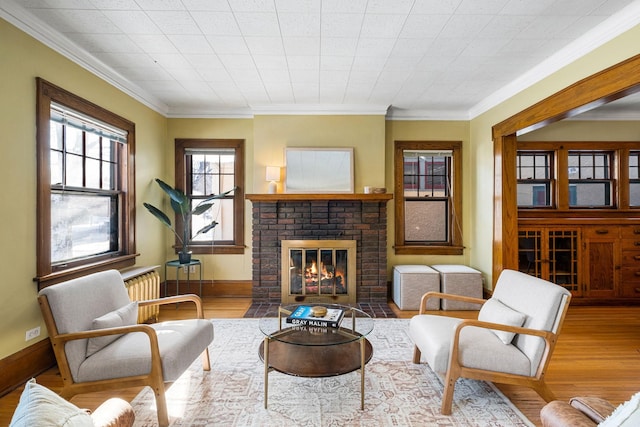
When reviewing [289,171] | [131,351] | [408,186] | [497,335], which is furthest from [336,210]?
[131,351]

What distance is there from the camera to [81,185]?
3.21 m

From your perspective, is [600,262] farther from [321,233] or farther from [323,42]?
[323,42]

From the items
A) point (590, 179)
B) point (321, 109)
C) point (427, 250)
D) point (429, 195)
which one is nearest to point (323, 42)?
point (321, 109)

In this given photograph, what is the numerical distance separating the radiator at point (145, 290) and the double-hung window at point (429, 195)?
3347mm

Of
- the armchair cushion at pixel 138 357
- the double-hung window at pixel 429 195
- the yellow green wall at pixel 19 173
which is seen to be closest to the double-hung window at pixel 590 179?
the double-hung window at pixel 429 195

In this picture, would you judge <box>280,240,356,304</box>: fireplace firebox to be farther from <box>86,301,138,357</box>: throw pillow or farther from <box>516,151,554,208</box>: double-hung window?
<box>516,151,554,208</box>: double-hung window

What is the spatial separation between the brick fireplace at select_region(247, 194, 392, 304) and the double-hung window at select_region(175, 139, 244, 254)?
18.7 inches

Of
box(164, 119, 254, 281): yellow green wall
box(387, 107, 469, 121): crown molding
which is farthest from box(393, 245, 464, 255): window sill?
box(164, 119, 254, 281): yellow green wall

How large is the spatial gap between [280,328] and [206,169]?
125 inches

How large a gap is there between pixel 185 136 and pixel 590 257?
5997 mm

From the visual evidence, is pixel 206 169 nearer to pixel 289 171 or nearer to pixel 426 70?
pixel 289 171

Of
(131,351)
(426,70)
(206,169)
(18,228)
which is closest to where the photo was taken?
(131,351)

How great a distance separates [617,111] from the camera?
457cm

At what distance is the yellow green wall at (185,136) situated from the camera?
7.72 ft
